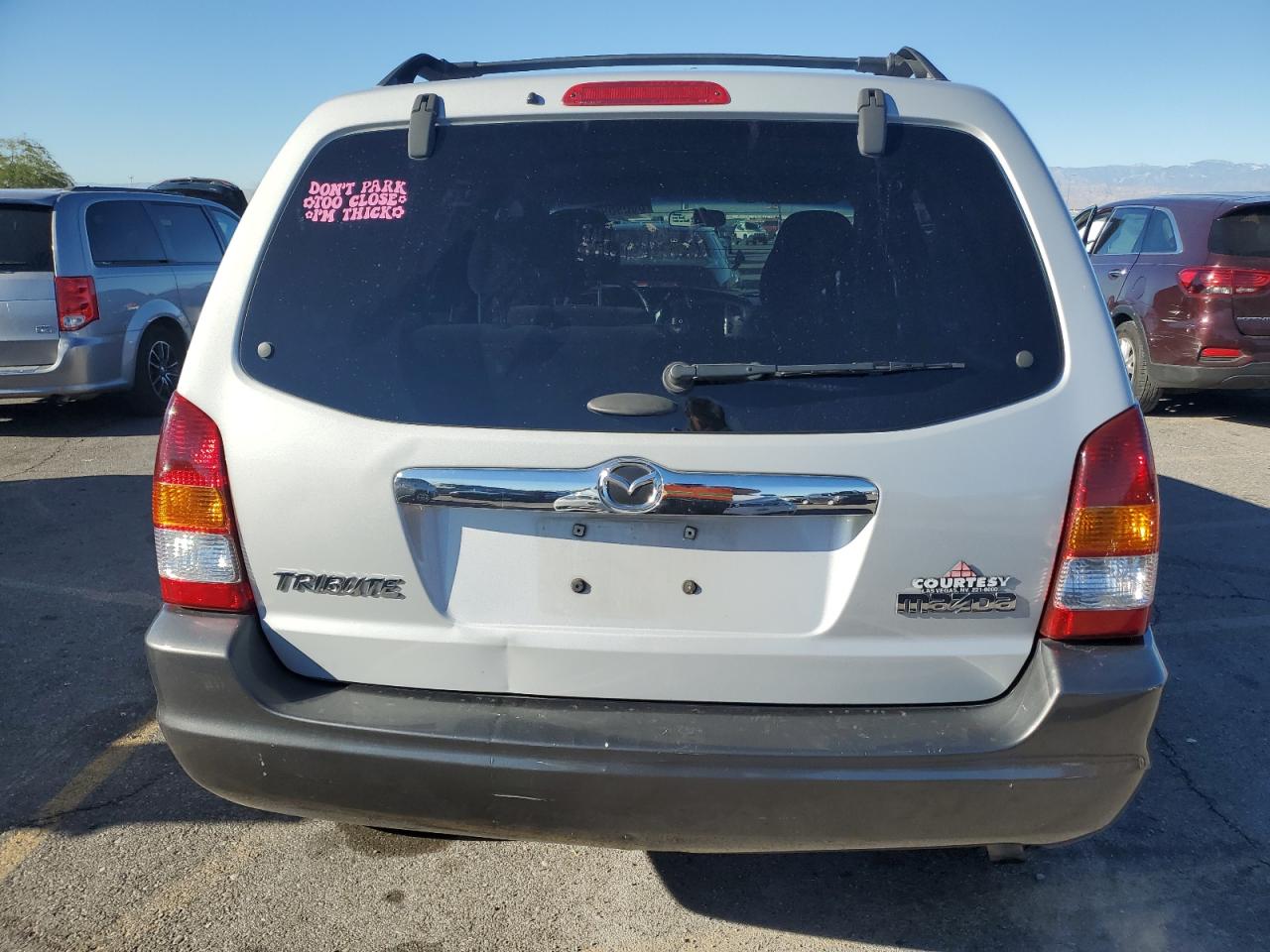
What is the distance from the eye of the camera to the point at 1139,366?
30.2 feet

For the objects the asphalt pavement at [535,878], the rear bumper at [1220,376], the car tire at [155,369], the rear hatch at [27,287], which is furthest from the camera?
the car tire at [155,369]

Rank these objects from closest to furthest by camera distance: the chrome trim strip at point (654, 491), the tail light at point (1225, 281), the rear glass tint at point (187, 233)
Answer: the chrome trim strip at point (654, 491)
the tail light at point (1225, 281)
the rear glass tint at point (187, 233)

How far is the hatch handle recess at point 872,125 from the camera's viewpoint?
2.25 meters

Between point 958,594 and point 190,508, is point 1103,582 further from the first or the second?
point 190,508

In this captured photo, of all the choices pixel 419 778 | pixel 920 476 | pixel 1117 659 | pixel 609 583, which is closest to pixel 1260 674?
pixel 1117 659

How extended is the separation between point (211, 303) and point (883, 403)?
4.79 ft

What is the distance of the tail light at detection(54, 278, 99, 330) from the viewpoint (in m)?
8.05

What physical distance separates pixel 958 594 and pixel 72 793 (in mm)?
2696

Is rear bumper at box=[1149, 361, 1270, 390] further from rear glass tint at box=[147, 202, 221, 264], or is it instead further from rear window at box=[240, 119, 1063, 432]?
rear glass tint at box=[147, 202, 221, 264]

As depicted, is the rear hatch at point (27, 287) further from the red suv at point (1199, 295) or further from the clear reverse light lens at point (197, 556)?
the red suv at point (1199, 295)

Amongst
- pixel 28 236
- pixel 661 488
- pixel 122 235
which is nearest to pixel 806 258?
pixel 661 488

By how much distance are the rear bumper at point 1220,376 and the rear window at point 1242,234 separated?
86 cm

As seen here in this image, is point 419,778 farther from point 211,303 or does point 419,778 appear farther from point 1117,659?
point 1117,659

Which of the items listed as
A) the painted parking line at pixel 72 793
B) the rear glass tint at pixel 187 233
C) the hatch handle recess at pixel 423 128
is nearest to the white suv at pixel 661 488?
the hatch handle recess at pixel 423 128
